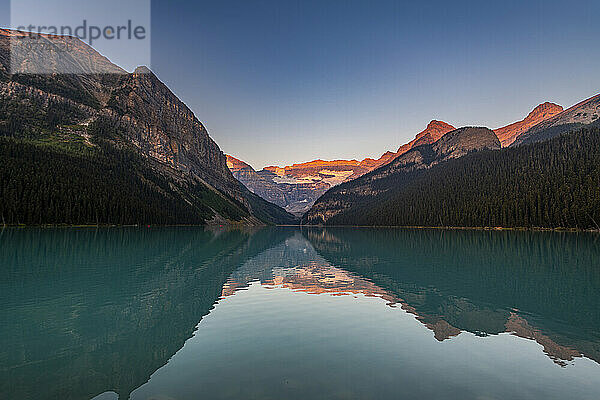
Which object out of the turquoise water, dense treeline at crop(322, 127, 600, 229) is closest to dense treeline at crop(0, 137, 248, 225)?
the turquoise water

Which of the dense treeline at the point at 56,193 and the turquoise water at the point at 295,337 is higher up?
the dense treeline at the point at 56,193

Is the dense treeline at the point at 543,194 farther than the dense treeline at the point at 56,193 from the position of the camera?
Yes

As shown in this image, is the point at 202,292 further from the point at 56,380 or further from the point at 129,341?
the point at 56,380

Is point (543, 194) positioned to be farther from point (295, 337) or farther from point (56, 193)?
point (56, 193)

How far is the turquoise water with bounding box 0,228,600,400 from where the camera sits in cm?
1139

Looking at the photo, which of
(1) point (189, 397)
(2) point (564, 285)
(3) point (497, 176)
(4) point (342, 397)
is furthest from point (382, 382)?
(3) point (497, 176)

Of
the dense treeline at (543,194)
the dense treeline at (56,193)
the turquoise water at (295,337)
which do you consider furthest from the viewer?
the dense treeline at (543,194)

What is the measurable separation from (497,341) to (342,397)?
10953 mm

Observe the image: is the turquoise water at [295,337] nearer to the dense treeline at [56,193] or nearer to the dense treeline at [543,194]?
the dense treeline at [56,193]

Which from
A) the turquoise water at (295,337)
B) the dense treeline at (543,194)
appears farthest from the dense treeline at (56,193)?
the dense treeline at (543,194)

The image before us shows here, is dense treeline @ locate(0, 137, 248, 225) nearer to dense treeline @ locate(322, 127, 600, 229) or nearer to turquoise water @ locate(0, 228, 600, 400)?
turquoise water @ locate(0, 228, 600, 400)

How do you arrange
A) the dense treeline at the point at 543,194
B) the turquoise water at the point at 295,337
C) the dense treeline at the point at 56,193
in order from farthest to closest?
the dense treeline at the point at 543,194, the dense treeline at the point at 56,193, the turquoise water at the point at 295,337

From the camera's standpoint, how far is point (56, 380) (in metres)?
11.4

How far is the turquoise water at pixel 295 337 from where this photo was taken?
1139 centimetres
